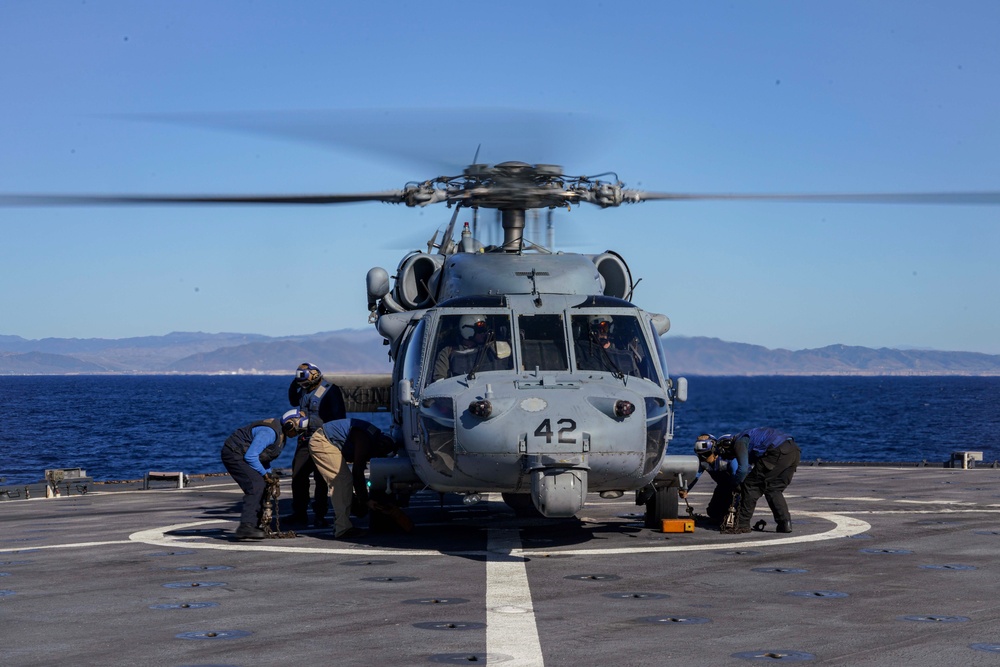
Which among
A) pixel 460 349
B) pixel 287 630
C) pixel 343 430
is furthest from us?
pixel 343 430

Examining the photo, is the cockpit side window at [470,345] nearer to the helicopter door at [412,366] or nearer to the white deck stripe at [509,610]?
the helicopter door at [412,366]

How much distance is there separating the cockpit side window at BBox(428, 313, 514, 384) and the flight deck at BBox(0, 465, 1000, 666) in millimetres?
2157

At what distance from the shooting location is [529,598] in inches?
400

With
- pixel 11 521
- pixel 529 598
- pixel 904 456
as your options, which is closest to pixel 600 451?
pixel 529 598

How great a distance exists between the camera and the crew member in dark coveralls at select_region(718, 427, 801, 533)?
14992 mm

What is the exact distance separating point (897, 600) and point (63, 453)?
76.5 m

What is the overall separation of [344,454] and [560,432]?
156 inches

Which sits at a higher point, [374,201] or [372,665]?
[374,201]

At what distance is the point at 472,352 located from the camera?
13.9 metres

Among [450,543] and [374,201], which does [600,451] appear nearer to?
[450,543]

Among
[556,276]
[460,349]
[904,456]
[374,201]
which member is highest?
[374,201]

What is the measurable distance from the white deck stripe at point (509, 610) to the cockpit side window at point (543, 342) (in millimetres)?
2210

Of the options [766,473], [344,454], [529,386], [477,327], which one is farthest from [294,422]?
[766,473]

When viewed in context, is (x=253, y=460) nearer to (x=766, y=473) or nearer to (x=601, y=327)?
(x=601, y=327)
